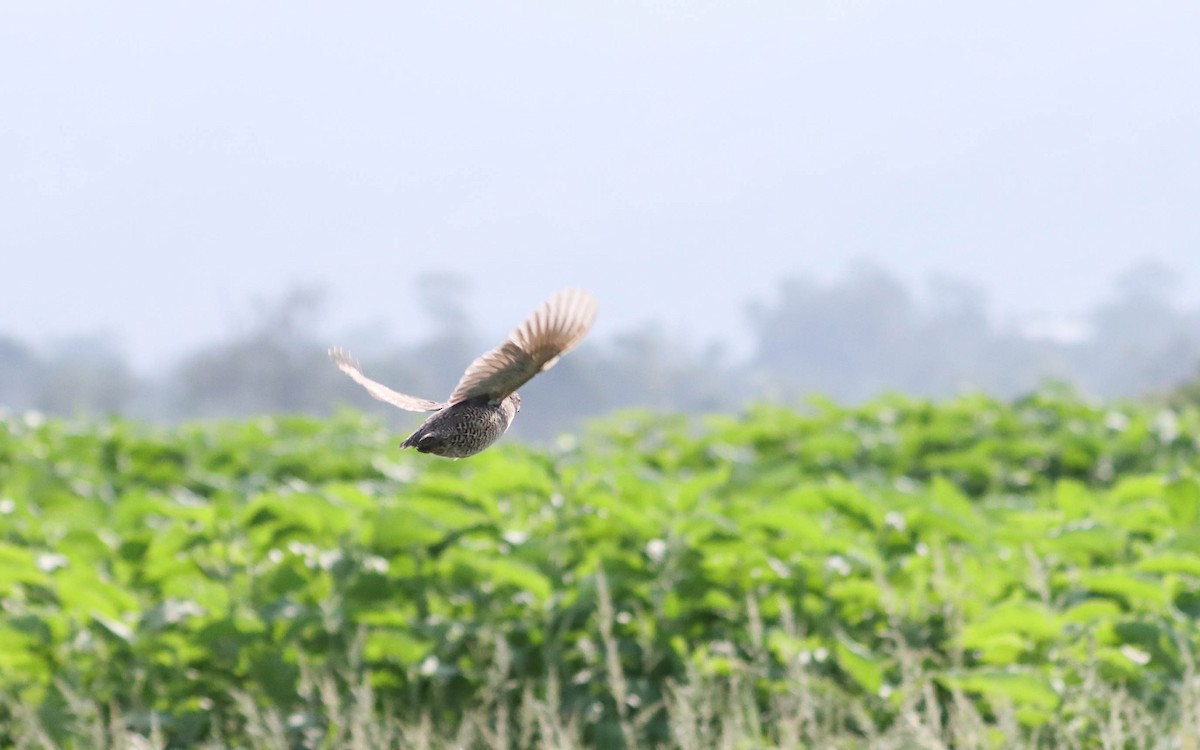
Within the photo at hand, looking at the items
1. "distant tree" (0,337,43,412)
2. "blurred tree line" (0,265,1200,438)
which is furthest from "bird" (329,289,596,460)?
"distant tree" (0,337,43,412)

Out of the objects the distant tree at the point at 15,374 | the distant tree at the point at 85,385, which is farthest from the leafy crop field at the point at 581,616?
the distant tree at the point at 15,374

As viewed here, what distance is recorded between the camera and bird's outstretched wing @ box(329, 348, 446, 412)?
0.74 m

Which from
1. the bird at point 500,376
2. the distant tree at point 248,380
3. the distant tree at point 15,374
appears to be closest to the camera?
the bird at point 500,376

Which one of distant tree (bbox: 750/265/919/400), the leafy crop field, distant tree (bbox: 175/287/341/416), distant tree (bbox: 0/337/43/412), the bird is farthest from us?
A: distant tree (bbox: 750/265/919/400)

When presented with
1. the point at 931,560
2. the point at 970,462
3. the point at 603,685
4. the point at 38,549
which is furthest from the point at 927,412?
the point at 38,549

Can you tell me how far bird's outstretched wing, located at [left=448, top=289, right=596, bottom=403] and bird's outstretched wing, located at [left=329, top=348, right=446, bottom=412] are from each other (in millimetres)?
35

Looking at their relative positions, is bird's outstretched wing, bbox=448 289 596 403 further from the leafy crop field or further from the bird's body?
the leafy crop field

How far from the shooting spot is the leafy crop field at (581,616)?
361 cm

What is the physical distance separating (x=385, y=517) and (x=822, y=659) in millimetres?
1368

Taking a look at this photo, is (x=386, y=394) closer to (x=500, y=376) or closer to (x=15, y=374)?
(x=500, y=376)

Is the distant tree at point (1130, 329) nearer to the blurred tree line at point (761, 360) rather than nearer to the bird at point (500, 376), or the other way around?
the blurred tree line at point (761, 360)

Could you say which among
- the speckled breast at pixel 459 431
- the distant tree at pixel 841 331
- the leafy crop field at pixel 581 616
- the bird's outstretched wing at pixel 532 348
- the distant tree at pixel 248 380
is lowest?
the speckled breast at pixel 459 431

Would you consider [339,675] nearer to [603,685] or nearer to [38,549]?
[603,685]

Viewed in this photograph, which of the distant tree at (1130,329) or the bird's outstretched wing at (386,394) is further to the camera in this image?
the distant tree at (1130,329)
